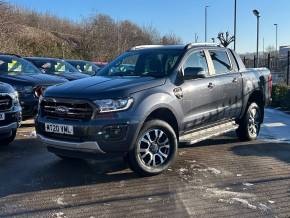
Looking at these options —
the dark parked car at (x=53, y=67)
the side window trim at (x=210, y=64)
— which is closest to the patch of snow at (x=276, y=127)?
the side window trim at (x=210, y=64)

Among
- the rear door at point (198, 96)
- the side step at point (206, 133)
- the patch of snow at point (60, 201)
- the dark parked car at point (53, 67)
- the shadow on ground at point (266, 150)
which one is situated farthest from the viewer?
the dark parked car at point (53, 67)

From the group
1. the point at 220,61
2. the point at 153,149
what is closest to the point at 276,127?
the point at 220,61

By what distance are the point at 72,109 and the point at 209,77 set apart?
2.46 metres

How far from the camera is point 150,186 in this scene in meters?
5.81

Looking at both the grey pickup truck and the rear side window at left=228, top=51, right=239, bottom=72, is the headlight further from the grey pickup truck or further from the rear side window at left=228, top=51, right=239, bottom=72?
the rear side window at left=228, top=51, right=239, bottom=72

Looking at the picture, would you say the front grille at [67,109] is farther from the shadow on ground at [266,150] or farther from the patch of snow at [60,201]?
the shadow on ground at [266,150]

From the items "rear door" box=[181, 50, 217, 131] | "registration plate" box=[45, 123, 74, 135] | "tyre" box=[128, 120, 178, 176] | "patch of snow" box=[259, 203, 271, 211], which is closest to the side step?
"rear door" box=[181, 50, 217, 131]

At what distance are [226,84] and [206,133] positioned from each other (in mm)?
965

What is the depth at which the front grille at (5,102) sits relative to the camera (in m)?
7.50

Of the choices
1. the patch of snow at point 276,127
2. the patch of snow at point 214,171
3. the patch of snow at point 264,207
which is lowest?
the patch of snow at point 276,127

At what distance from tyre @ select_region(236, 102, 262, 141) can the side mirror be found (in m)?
1.99

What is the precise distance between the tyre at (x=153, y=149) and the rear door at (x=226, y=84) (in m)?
1.48

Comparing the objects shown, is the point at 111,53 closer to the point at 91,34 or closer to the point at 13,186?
the point at 91,34

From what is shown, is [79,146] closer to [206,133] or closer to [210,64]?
[206,133]
